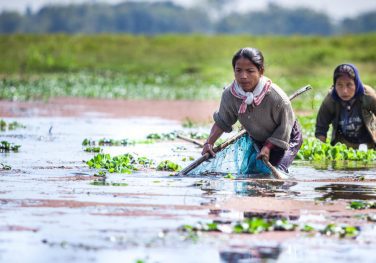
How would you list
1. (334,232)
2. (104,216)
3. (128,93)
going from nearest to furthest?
(334,232)
(104,216)
(128,93)

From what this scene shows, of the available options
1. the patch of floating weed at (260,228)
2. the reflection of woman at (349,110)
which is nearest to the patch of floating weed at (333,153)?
the reflection of woman at (349,110)

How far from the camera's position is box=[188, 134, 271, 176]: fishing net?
11461 millimetres

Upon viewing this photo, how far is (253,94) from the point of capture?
1075cm

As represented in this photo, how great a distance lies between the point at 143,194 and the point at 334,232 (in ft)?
8.12

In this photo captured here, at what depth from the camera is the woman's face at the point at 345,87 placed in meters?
13.0

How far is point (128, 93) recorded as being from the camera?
113ft

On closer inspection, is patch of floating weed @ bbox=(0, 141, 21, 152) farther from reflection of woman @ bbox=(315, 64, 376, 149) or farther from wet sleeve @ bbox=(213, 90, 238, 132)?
wet sleeve @ bbox=(213, 90, 238, 132)

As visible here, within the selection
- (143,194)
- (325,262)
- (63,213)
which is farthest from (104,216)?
(325,262)

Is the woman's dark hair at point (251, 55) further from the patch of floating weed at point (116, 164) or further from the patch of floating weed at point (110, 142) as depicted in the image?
the patch of floating weed at point (110, 142)

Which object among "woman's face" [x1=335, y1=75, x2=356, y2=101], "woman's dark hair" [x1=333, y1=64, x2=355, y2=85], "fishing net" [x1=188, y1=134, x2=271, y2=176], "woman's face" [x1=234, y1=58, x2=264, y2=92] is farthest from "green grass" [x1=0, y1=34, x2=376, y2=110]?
"woman's face" [x1=234, y1=58, x2=264, y2=92]

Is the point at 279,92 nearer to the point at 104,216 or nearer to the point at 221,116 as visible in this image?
the point at 221,116

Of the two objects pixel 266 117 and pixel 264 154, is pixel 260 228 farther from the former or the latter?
pixel 266 117

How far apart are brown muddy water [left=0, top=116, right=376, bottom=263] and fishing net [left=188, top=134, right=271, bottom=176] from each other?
0.27m

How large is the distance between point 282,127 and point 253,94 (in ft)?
1.52
